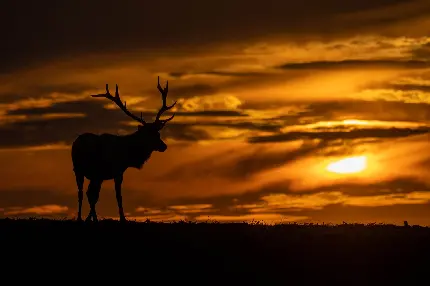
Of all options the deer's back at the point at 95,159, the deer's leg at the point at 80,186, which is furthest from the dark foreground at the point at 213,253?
the deer's back at the point at 95,159

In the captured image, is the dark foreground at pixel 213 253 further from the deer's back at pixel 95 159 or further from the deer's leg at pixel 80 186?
the deer's back at pixel 95 159

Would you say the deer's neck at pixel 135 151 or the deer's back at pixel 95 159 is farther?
the deer's neck at pixel 135 151

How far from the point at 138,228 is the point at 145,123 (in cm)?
617

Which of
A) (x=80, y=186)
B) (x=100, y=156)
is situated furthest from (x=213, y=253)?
(x=80, y=186)

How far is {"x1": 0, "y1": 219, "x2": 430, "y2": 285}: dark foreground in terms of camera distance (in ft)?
106

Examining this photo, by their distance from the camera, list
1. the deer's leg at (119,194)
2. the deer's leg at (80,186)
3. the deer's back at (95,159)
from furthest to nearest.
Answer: the deer's back at (95,159) < the deer's leg at (80,186) < the deer's leg at (119,194)

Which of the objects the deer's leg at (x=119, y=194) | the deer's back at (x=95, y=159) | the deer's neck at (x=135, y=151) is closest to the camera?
the deer's leg at (x=119, y=194)

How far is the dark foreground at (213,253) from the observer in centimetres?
3222

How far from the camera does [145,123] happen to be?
4069 centimetres

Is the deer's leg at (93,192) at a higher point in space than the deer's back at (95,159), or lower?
lower

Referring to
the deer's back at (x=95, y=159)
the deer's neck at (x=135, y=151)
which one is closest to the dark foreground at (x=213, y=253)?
the deer's back at (x=95, y=159)

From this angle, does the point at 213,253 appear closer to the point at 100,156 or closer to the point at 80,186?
the point at 100,156

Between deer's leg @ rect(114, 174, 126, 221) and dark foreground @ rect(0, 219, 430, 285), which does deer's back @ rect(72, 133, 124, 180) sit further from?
dark foreground @ rect(0, 219, 430, 285)

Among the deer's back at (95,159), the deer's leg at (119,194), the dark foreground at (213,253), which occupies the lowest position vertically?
the dark foreground at (213,253)
